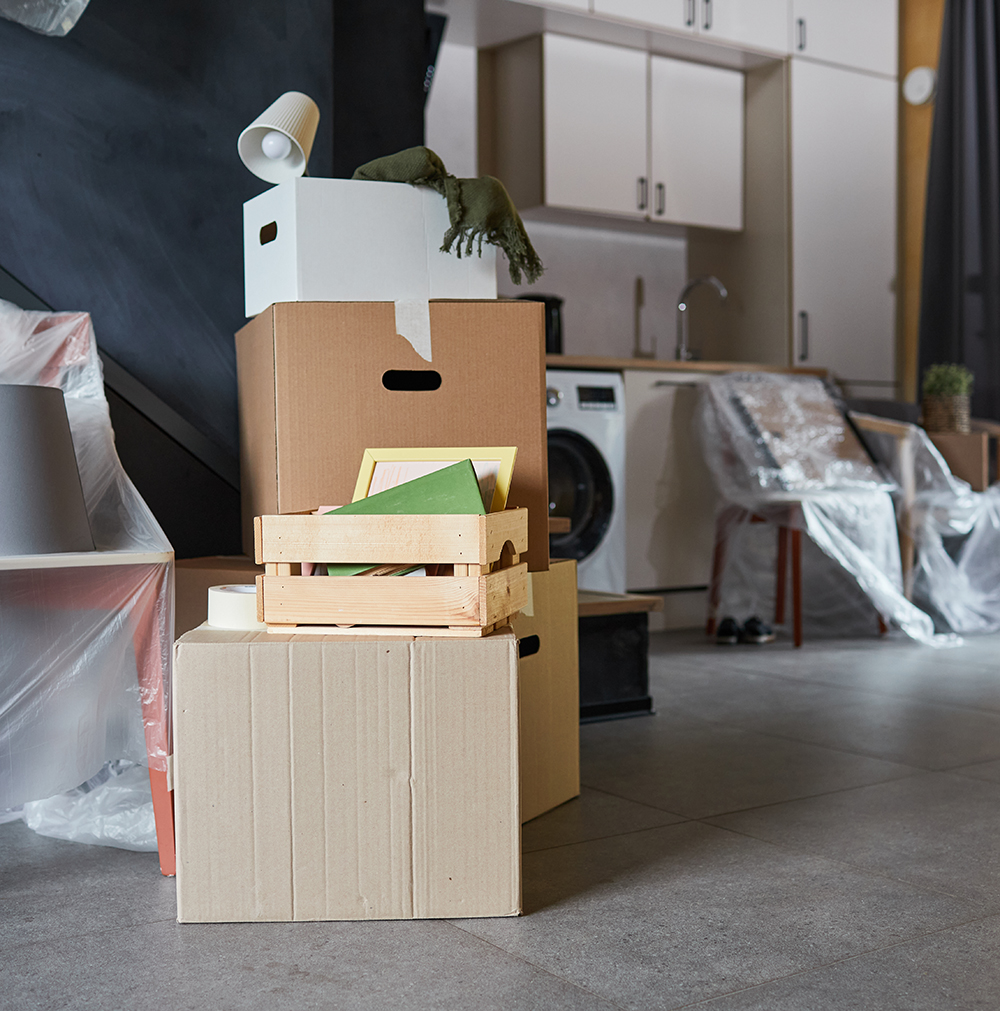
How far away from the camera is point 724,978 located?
1.16 m

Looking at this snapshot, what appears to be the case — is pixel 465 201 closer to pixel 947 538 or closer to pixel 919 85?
pixel 947 538

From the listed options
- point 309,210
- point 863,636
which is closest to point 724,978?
point 309,210

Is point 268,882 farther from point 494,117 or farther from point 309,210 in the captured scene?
point 494,117

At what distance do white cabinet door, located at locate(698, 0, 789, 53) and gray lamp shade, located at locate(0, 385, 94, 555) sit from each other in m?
3.31

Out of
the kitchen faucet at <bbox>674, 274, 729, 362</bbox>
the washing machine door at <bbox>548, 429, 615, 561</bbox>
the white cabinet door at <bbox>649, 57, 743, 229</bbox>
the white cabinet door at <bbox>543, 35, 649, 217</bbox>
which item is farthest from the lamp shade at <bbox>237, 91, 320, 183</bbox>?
the white cabinet door at <bbox>649, 57, 743, 229</bbox>

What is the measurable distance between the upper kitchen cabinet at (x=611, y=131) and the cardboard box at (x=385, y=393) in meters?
2.45

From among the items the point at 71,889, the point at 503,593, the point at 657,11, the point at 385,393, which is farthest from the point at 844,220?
the point at 71,889

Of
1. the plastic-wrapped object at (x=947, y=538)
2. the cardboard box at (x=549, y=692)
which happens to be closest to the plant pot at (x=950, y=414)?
the plastic-wrapped object at (x=947, y=538)

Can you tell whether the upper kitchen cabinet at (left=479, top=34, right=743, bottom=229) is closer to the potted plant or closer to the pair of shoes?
the potted plant

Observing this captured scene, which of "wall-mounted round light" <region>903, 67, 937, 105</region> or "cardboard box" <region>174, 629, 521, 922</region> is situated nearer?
"cardboard box" <region>174, 629, 521, 922</region>

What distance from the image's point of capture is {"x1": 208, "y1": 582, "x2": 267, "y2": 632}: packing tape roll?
142 centimetres

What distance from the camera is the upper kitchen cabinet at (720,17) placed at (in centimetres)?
397

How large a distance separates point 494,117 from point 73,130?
2458mm

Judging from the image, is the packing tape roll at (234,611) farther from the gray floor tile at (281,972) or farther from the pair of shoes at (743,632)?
the pair of shoes at (743,632)
